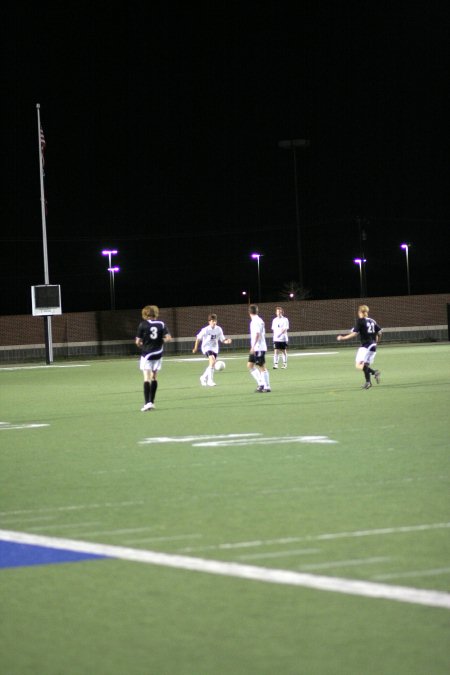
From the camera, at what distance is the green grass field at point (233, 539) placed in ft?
17.8

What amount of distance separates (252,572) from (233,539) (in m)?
1.10

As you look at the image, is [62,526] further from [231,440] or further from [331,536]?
[231,440]

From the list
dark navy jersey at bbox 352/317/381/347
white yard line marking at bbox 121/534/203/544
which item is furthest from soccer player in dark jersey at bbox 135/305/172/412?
white yard line marking at bbox 121/534/203/544

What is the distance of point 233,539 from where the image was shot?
26.7 feet

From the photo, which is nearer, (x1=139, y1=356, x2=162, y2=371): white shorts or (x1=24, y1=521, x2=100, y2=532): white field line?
(x1=24, y1=521, x2=100, y2=532): white field line

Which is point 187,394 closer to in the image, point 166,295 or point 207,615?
point 207,615

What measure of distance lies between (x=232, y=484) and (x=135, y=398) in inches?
560

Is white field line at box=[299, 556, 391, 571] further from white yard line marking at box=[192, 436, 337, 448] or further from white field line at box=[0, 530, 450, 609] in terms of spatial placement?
white yard line marking at box=[192, 436, 337, 448]

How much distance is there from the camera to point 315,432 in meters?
15.9

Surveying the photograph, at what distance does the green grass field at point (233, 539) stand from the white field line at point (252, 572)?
0.10 ft

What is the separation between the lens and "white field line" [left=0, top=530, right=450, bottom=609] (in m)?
6.28

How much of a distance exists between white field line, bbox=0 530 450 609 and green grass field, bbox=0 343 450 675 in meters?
0.03

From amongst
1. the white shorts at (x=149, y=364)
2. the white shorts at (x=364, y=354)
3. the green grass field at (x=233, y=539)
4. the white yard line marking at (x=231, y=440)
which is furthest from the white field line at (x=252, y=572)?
the white shorts at (x=364, y=354)

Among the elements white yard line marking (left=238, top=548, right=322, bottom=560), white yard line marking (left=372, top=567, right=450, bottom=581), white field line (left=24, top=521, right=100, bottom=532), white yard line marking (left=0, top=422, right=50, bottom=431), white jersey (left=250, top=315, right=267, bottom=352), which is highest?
white jersey (left=250, top=315, right=267, bottom=352)
